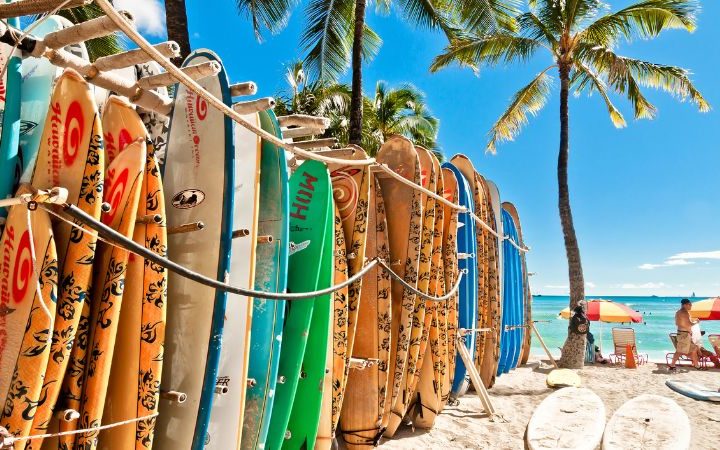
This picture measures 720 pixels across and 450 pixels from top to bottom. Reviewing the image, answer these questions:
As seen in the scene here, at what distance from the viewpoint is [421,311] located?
4.10 m

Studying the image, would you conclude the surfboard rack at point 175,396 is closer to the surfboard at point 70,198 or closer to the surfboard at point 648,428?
the surfboard at point 70,198

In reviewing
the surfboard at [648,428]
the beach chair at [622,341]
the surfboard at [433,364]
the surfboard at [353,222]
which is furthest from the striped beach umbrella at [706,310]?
the surfboard at [353,222]

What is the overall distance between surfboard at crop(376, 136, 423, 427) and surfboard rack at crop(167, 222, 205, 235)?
2050 mm

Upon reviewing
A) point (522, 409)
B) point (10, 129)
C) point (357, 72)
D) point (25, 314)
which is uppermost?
point (357, 72)

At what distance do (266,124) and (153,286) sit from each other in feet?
3.80

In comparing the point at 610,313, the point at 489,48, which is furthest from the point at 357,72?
the point at 610,313

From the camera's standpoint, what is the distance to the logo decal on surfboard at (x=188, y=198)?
225 centimetres

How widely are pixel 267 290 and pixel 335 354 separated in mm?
828

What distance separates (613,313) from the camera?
12.5m

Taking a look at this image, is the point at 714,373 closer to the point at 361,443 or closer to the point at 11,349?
the point at 361,443

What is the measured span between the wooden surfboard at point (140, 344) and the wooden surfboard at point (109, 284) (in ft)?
0.23

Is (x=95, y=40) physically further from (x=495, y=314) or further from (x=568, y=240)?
(x=568, y=240)

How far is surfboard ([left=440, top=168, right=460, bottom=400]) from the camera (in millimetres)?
4574

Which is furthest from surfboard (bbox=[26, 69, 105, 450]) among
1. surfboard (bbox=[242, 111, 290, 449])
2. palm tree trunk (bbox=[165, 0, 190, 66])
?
palm tree trunk (bbox=[165, 0, 190, 66])
